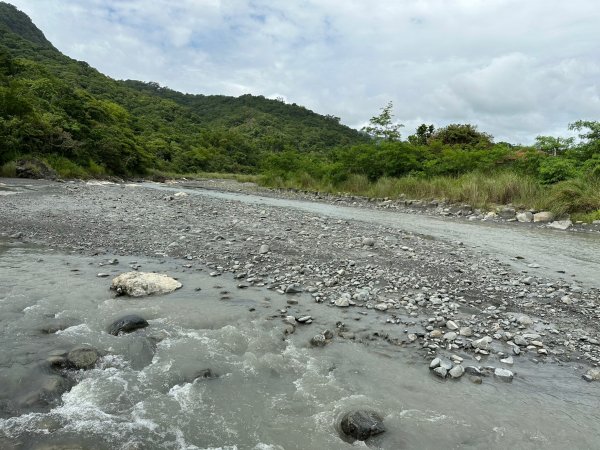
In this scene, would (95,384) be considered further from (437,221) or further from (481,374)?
(437,221)

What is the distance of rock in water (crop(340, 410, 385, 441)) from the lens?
3.63 m

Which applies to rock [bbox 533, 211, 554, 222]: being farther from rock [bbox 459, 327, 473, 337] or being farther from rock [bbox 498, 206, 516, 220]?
rock [bbox 459, 327, 473, 337]

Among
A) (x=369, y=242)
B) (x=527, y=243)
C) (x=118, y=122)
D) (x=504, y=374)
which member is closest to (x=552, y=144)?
(x=527, y=243)

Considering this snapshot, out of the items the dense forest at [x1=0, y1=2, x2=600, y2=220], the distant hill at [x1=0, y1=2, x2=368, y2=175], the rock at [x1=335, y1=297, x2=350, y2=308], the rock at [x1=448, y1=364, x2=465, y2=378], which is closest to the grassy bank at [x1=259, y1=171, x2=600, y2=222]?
the dense forest at [x1=0, y1=2, x2=600, y2=220]

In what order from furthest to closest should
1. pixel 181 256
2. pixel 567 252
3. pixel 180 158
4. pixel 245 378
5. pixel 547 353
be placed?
pixel 180 158 → pixel 567 252 → pixel 181 256 → pixel 547 353 → pixel 245 378

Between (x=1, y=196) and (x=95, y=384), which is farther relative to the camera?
(x=1, y=196)

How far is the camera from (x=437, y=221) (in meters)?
17.5

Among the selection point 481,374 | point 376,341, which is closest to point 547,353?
point 481,374

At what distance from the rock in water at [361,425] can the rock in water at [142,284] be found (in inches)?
176

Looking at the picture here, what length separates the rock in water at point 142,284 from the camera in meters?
6.88

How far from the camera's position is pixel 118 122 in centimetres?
6531

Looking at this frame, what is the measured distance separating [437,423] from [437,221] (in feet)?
48.1

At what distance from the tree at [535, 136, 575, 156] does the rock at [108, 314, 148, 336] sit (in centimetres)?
2500

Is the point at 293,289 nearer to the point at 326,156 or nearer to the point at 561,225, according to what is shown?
the point at 561,225
